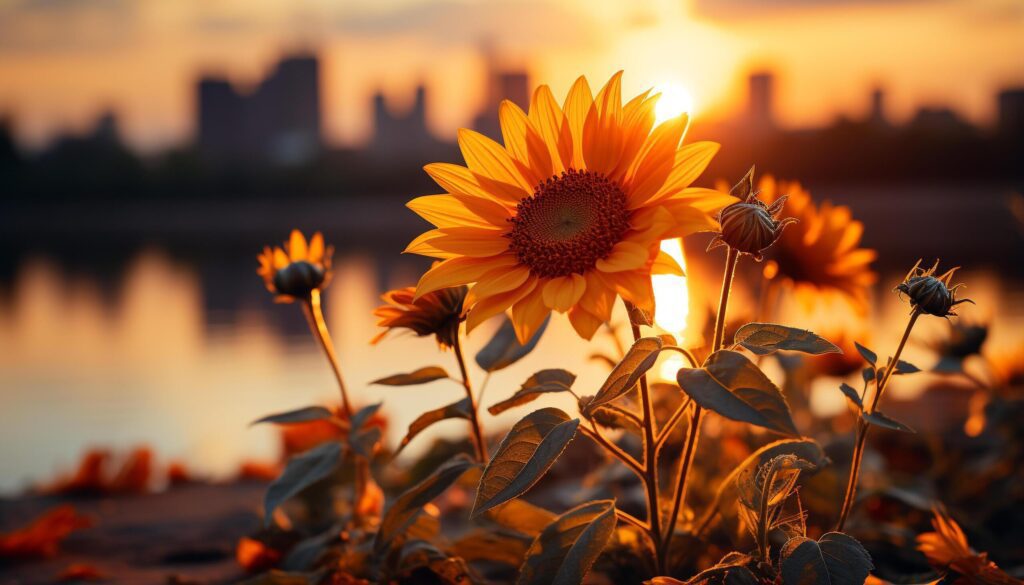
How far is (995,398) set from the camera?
2.77 metres

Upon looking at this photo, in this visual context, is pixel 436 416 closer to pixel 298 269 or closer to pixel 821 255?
pixel 298 269

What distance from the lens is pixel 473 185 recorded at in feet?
5.58

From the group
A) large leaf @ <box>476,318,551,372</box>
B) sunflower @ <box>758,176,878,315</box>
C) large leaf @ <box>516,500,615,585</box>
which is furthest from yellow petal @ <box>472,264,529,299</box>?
sunflower @ <box>758,176,878,315</box>

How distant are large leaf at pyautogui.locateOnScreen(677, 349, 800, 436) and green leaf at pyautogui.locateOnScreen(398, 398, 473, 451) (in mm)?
556

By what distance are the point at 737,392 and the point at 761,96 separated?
7431 cm

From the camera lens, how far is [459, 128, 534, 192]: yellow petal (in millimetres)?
1667

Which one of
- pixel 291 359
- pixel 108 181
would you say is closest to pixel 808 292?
pixel 291 359

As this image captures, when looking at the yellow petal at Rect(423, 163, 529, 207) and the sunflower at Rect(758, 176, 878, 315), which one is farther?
the sunflower at Rect(758, 176, 878, 315)

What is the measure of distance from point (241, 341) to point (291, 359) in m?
1.91

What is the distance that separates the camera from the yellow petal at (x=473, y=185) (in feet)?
5.47

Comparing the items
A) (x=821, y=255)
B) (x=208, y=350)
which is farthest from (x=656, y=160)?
(x=208, y=350)

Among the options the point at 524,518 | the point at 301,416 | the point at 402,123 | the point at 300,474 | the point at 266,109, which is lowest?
the point at 524,518

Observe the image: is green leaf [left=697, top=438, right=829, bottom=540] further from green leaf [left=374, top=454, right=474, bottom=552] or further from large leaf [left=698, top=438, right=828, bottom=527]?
green leaf [left=374, top=454, right=474, bottom=552]

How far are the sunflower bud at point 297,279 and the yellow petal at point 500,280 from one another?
53cm
